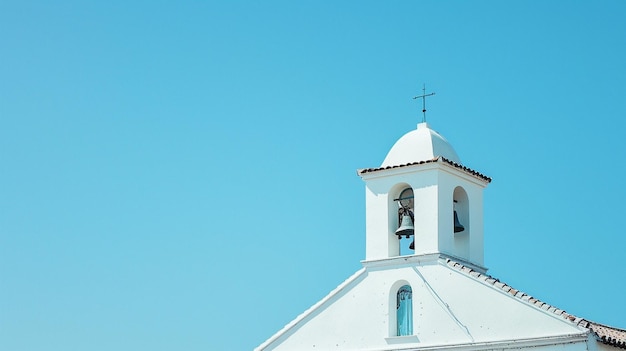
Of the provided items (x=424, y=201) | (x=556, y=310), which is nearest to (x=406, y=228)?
(x=424, y=201)

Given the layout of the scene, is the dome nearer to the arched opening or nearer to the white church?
the white church

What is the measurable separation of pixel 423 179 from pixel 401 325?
11.3 feet

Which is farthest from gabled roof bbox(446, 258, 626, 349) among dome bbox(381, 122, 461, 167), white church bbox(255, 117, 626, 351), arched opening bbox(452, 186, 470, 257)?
dome bbox(381, 122, 461, 167)

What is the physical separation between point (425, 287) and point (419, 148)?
3.46m

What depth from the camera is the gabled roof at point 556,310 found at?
30734 millimetres

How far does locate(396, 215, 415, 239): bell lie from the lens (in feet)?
111

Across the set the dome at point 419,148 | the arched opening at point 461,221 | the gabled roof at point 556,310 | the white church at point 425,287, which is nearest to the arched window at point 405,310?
the white church at point 425,287

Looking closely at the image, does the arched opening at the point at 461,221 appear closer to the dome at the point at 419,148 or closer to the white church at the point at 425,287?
the white church at the point at 425,287

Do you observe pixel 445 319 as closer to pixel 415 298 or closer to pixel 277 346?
pixel 415 298

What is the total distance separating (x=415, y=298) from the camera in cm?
3312

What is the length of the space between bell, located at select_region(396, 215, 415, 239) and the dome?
135 centimetres

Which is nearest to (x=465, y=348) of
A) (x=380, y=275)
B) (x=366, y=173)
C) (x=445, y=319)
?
(x=445, y=319)

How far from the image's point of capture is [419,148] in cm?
3431

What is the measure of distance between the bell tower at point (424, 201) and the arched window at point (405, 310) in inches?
36.3
